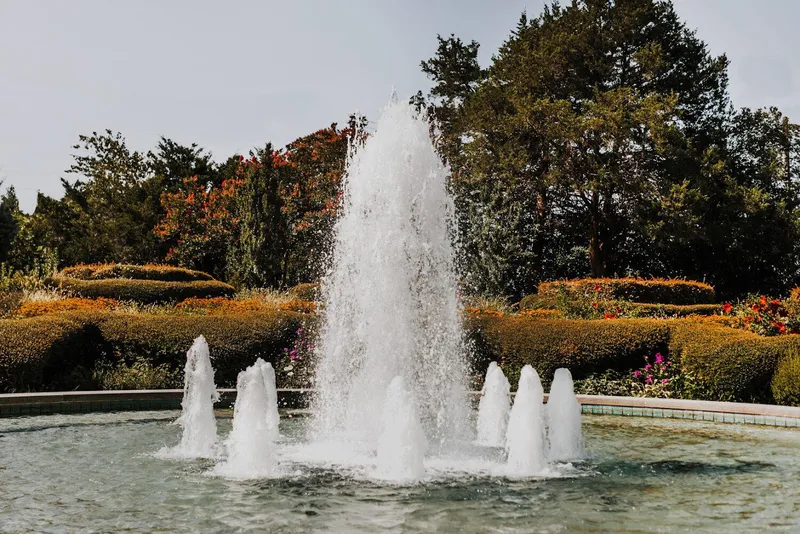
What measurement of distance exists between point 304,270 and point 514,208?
861cm

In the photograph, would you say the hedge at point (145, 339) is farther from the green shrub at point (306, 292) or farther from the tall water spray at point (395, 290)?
the green shrub at point (306, 292)

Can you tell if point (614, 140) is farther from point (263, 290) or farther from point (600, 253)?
point (263, 290)

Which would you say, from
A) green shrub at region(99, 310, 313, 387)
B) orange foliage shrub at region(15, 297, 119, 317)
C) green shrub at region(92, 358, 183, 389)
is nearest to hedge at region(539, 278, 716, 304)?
green shrub at region(99, 310, 313, 387)

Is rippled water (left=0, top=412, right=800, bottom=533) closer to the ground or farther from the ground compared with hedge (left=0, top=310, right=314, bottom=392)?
closer to the ground

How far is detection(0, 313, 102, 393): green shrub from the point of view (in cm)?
1102

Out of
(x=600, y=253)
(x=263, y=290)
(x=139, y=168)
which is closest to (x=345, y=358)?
(x=263, y=290)

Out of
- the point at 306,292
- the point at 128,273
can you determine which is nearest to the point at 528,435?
the point at 306,292

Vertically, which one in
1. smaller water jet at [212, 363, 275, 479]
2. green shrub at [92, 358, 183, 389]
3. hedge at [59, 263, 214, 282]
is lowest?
smaller water jet at [212, 363, 275, 479]

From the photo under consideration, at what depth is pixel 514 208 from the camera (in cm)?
2833

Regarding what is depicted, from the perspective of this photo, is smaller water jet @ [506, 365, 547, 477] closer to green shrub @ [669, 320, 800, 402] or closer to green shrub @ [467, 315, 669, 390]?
green shrub @ [669, 320, 800, 402]

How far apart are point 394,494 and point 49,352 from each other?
7.38m

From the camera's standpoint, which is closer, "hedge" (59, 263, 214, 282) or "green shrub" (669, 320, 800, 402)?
"green shrub" (669, 320, 800, 402)

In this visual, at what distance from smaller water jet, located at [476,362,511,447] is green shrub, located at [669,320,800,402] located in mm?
3682

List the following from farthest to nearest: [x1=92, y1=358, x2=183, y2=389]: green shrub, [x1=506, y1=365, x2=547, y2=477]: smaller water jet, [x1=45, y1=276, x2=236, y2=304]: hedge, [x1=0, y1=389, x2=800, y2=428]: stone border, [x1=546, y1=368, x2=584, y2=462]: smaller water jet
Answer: [x1=45, y1=276, x2=236, y2=304]: hedge → [x1=92, y1=358, x2=183, y2=389]: green shrub → [x1=0, y1=389, x2=800, y2=428]: stone border → [x1=546, y1=368, x2=584, y2=462]: smaller water jet → [x1=506, y1=365, x2=547, y2=477]: smaller water jet
